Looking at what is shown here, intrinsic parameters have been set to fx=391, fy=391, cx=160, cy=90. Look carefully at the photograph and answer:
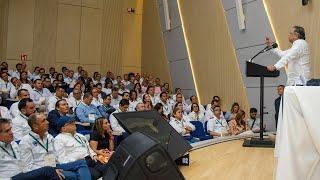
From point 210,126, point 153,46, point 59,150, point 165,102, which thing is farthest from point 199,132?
point 153,46

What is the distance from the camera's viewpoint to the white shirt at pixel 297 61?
13.1ft

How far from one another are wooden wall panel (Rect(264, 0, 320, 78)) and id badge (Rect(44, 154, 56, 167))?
176 inches

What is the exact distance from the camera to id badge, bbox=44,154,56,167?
3773mm

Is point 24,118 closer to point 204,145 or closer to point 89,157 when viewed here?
point 89,157

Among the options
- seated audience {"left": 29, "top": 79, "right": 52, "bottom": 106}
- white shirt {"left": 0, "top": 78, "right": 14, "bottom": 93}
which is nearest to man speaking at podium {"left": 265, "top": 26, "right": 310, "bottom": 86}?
seated audience {"left": 29, "top": 79, "right": 52, "bottom": 106}

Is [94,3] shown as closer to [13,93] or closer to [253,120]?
[13,93]

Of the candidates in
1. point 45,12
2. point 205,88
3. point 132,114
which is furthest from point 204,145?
point 45,12

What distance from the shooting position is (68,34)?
1188 cm

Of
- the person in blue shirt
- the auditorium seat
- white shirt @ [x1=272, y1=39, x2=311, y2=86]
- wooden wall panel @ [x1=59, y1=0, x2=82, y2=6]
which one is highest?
wooden wall panel @ [x1=59, y1=0, x2=82, y2=6]

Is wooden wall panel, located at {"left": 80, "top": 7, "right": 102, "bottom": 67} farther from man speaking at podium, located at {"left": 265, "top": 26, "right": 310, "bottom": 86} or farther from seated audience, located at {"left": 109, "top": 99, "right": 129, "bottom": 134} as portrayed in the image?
man speaking at podium, located at {"left": 265, "top": 26, "right": 310, "bottom": 86}

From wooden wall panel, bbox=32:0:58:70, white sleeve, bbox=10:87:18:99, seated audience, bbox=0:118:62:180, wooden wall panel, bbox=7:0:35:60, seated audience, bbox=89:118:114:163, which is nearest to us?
seated audience, bbox=0:118:62:180

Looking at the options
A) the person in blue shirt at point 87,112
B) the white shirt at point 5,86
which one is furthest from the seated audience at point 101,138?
the white shirt at point 5,86

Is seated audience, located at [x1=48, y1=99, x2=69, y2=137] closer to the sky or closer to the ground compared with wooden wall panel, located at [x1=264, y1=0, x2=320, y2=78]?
closer to the ground

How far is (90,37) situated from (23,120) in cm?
731
